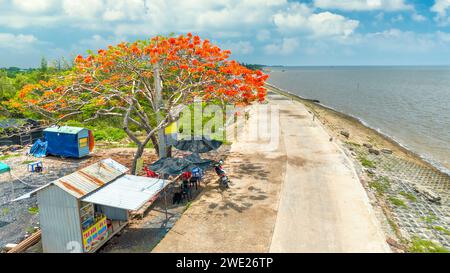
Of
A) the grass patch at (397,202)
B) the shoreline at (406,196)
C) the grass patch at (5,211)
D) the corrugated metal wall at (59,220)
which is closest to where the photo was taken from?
the corrugated metal wall at (59,220)

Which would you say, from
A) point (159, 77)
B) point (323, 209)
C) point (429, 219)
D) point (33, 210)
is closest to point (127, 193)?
point (33, 210)

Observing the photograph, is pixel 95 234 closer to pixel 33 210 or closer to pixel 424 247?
pixel 33 210

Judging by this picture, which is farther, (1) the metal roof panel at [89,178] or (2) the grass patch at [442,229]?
(2) the grass patch at [442,229]

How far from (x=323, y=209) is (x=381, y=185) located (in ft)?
27.2

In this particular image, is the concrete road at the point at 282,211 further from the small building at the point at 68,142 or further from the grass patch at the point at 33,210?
the small building at the point at 68,142

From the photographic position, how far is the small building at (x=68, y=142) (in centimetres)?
2071

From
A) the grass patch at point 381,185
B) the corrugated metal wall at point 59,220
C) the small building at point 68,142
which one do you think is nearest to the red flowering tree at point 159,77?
the small building at point 68,142

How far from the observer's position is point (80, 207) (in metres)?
9.56

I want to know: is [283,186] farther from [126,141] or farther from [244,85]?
[126,141]

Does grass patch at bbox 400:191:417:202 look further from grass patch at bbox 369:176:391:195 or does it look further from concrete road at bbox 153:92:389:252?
concrete road at bbox 153:92:389:252

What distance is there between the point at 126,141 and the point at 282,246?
19.8 meters

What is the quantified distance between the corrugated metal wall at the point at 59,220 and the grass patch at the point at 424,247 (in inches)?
465

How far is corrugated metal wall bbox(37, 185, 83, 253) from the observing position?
372 inches
